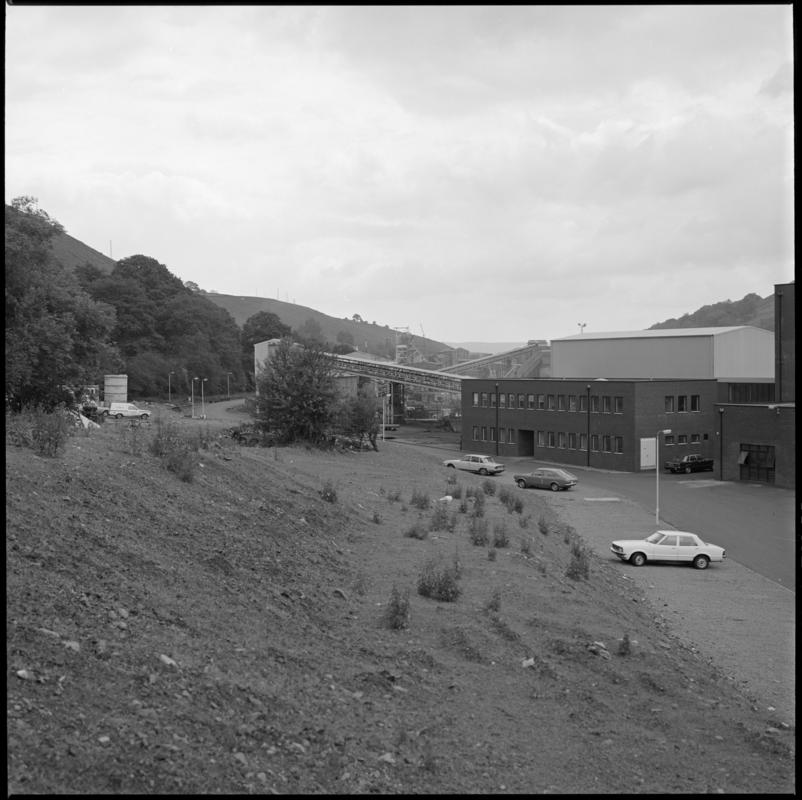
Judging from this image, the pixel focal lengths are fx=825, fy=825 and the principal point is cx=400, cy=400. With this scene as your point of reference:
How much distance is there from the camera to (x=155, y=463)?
600 inches

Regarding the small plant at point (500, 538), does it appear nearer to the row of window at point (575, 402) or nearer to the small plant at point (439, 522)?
the small plant at point (439, 522)

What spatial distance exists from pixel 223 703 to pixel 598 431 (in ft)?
120

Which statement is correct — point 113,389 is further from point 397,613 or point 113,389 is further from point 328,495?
point 397,613

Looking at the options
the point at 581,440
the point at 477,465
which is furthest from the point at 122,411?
the point at 581,440

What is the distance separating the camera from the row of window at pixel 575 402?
41062mm

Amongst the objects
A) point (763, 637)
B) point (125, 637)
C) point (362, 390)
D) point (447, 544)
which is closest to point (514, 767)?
point (125, 637)

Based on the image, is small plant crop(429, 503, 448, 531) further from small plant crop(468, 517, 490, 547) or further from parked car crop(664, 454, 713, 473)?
parked car crop(664, 454, 713, 473)

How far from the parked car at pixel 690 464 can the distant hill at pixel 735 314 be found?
5121 cm

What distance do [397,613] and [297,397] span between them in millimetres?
25158

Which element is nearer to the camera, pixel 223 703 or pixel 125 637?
pixel 223 703

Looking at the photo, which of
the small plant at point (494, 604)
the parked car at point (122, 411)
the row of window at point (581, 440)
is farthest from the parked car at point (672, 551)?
the parked car at point (122, 411)

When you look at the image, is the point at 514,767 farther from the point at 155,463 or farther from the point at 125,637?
the point at 155,463

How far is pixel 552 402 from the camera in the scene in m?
44.2

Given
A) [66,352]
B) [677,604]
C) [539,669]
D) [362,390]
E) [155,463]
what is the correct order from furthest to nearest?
1. [362,390]
2. [66,352]
3. [677,604]
4. [155,463]
5. [539,669]
